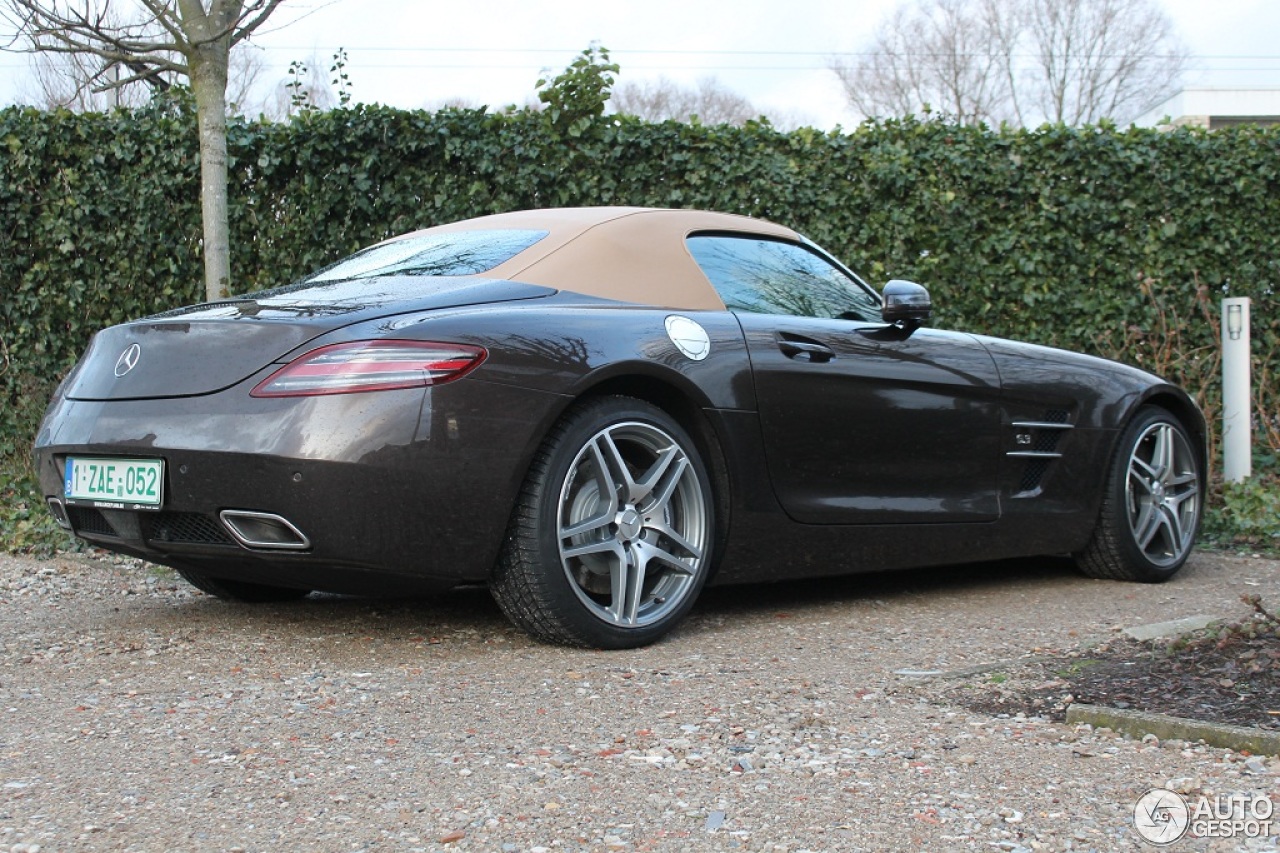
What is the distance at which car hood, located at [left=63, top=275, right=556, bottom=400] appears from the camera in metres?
3.56

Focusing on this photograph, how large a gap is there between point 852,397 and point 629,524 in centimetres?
96

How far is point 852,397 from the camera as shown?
175 inches

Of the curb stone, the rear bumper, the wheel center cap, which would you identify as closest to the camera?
the curb stone

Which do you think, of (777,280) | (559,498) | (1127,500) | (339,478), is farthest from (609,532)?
(1127,500)

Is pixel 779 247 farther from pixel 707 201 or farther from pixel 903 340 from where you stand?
pixel 707 201

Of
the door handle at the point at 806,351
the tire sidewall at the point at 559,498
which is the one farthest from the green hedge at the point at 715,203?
the tire sidewall at the point at 559,498

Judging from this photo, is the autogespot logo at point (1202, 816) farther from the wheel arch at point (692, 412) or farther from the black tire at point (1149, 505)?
the black tire at point (1149, 505)

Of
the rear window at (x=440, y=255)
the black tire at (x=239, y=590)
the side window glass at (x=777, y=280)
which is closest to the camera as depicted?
the rear window at (x=440, y=255)

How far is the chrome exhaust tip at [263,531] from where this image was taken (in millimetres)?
3467

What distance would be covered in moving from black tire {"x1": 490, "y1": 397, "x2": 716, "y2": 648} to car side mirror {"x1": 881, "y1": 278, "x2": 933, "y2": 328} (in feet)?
3.28

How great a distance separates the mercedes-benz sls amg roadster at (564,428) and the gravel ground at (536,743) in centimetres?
26

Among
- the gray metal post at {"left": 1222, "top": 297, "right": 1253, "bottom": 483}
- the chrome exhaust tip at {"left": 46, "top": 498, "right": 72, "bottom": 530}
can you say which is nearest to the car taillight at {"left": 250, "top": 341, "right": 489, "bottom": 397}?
the chrome exhaust tip at {"left": 46, "top": 498, "right": 72, "bottom": 530}

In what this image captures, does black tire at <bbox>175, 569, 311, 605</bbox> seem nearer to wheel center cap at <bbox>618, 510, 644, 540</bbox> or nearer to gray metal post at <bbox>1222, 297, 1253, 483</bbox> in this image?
wheel center cap at <bbox>618, 510, 644, 540</bbox>

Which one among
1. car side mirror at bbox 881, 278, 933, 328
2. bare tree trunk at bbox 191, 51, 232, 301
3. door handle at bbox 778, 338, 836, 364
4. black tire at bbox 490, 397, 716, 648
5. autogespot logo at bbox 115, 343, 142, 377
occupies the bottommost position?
black tire at bbox 490, 397, 716, 648
